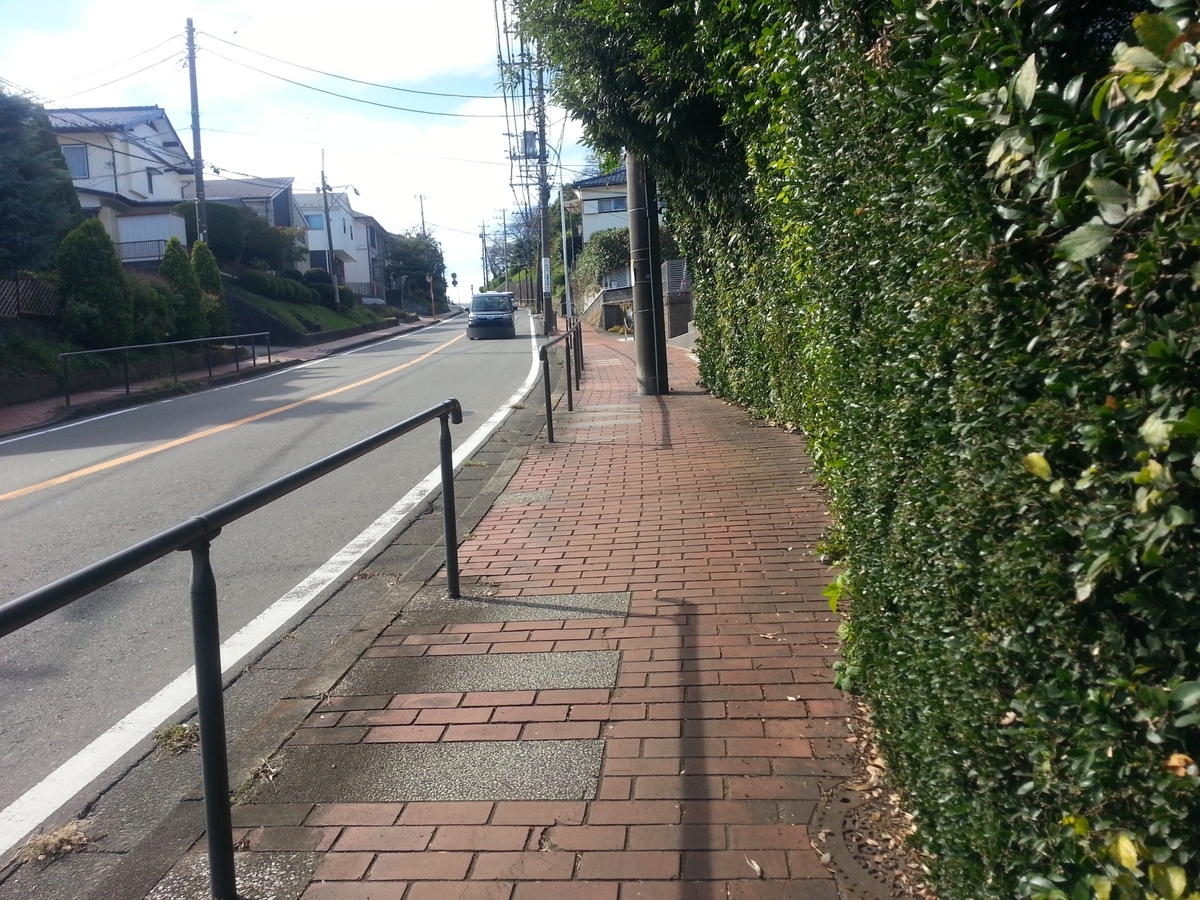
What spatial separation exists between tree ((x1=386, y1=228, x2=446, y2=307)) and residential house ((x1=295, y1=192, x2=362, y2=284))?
28.2 feet

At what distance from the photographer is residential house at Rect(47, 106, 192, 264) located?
43.9m

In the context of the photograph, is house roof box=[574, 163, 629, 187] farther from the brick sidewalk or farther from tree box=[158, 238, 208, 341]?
the brick sidewalk

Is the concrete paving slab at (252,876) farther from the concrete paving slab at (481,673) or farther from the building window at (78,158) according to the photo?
the building window at (78,158)

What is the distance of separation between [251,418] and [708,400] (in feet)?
21.2

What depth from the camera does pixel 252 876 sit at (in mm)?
3004

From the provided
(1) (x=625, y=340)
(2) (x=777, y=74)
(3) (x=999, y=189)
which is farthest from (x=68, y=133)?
(3) (x=999, y=189)

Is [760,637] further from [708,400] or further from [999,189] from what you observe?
[708,400]

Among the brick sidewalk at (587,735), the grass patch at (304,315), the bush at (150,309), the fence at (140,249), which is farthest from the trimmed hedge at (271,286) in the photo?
the brick sidewalk at (587,735)

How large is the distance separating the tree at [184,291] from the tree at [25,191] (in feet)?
15.5

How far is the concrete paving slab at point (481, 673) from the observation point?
4324 mm

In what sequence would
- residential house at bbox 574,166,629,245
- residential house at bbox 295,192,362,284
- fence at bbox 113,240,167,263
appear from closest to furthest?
fence at bbox 113,240,167,263 → residential house at bbox 574,166,629,245 → residential house at bbox 295,192,362,284

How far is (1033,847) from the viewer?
7.16 ft

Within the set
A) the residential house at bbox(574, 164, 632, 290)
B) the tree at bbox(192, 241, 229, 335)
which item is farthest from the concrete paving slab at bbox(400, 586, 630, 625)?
the residential house at bbox(574, 164, 632, 290)

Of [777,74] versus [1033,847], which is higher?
[777,74]
